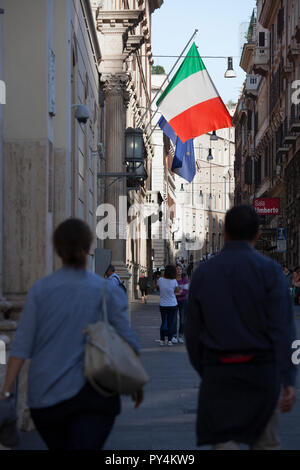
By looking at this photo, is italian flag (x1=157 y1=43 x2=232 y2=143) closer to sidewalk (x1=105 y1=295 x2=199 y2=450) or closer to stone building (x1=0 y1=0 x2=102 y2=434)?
sidewalk (x1=105 y1=295 x2=199 y2=450)

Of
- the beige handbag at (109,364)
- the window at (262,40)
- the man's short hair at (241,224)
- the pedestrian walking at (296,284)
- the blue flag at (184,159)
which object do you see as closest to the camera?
the beige handbag at (109,364)

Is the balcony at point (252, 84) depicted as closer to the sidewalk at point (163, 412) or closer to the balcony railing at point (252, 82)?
the balcony railing at point (252, 82)

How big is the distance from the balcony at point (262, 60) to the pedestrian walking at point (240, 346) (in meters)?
54.8

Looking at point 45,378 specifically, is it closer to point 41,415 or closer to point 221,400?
point 41,415

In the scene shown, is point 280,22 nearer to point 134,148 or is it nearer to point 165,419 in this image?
point 134,148

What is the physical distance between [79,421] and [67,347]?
351mm

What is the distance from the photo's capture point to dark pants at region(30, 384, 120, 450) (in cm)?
448

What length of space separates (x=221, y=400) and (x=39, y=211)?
5.11m

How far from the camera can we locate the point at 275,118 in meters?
52.8

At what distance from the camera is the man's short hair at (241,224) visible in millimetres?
5078

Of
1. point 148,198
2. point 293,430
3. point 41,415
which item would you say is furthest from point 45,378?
point 148,198

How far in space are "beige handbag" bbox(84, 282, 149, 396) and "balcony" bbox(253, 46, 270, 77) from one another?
5535cm

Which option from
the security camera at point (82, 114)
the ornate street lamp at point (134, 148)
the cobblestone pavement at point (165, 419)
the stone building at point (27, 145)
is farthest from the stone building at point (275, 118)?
the stone building at point (27, 145)

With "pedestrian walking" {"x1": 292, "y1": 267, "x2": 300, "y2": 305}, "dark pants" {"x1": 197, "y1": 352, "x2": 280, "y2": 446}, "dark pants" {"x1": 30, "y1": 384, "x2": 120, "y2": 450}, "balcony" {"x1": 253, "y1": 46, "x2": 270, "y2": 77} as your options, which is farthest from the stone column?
"balcony" {"x1": 253, "y1": 46, "x2": 270, "y2": 77}
